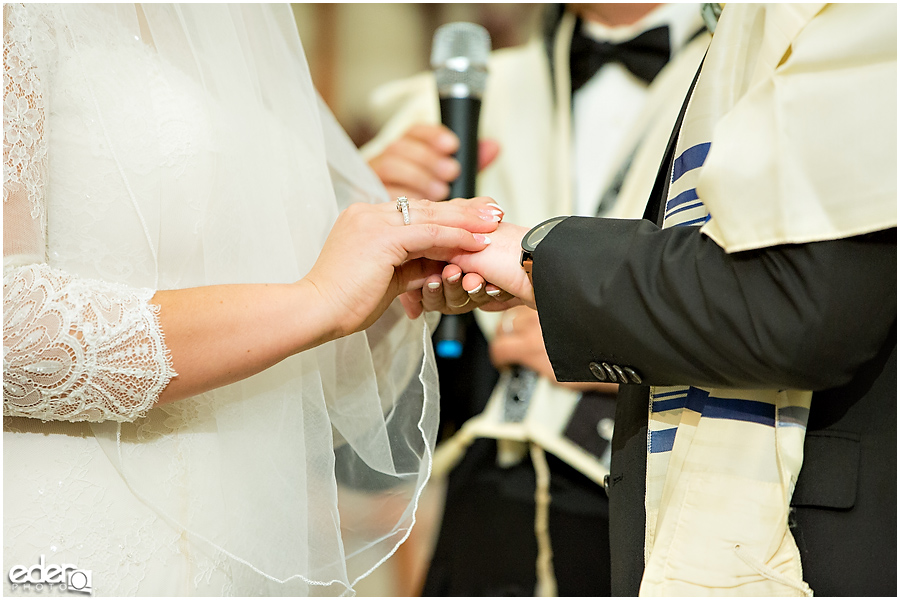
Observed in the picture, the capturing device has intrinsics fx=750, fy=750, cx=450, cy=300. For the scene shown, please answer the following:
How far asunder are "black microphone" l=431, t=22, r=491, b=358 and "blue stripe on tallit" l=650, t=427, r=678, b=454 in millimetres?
609

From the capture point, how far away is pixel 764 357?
2.52 ft

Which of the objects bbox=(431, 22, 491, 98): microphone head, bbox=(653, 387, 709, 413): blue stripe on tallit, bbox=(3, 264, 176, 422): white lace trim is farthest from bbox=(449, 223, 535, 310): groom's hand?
bbox=(431, 22, 491, 98): microphone head

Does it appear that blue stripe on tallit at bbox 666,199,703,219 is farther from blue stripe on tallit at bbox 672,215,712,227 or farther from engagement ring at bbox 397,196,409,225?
engagement ring at bbox 397,196,409,225

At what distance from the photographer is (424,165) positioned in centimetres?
163

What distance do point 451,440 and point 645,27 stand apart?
1089 millimetres

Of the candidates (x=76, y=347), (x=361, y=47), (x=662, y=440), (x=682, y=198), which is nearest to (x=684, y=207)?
(x=682, y=198)

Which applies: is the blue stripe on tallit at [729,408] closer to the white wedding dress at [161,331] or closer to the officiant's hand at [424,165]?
the white wedding dress at [161,331]

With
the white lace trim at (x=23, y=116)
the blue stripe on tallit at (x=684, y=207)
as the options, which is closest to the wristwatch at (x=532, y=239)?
the blue stripe on tallit at (x=684, y=207)

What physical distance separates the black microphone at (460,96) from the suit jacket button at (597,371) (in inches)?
24.1

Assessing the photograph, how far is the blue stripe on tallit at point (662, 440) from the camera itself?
0.92 meters

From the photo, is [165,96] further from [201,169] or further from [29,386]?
[29,386]

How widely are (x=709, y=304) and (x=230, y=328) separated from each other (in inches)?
20.9

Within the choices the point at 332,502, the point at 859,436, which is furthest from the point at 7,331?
the point at 859,436

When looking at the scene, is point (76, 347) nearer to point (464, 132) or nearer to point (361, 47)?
point (464, 132)
